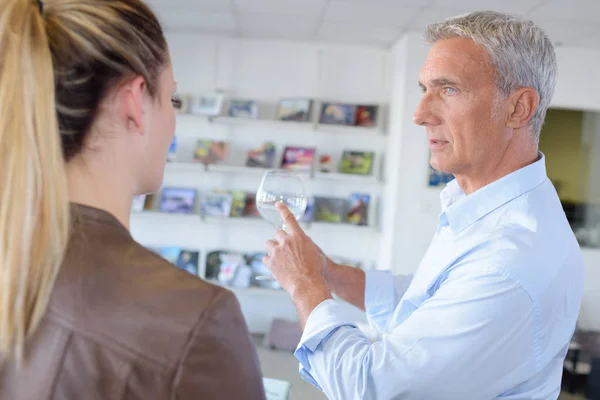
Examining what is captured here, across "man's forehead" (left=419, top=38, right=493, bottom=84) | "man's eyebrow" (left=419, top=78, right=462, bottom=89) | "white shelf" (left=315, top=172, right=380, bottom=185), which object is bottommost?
"white shelf" (left=315, top=172, right=380, bottom=185)

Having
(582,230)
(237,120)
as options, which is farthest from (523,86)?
(582,230)

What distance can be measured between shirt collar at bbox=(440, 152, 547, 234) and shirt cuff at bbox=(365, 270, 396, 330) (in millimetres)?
414

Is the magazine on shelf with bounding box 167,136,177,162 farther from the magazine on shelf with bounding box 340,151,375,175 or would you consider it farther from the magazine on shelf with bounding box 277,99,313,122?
the magazine on shelf with bounding box 340,151,375,175

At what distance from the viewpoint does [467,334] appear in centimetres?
97

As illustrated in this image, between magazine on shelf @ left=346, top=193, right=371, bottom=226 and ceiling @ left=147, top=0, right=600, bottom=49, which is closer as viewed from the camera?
ceiling @ left=147, top=0, right=600, bottom=49

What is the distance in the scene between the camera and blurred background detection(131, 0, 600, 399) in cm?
→ 449

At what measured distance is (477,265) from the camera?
1027 millimetres

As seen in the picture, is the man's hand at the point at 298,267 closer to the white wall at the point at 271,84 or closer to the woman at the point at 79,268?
the woman at the point at 79,268

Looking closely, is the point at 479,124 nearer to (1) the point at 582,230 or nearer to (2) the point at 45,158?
(2) the point at 45,158

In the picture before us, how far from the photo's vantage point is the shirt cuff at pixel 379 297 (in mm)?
1571

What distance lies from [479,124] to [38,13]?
3.11ft

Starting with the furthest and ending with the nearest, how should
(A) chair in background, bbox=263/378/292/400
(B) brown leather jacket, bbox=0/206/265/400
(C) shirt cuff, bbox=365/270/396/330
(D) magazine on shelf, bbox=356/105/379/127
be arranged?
1. (D) magazine on shelf, bbox=356/105/379/127
2. (C) shirt cuff, bbox=365/270/396/330
3. (A) chair in background, bbox=263/378/292/400
4. (B) brown leather jacket, bbox=0/206/265/400

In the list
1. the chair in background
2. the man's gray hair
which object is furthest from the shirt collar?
the chair in background

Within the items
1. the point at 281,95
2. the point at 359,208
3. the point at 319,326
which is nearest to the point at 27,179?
the point at 319,326
